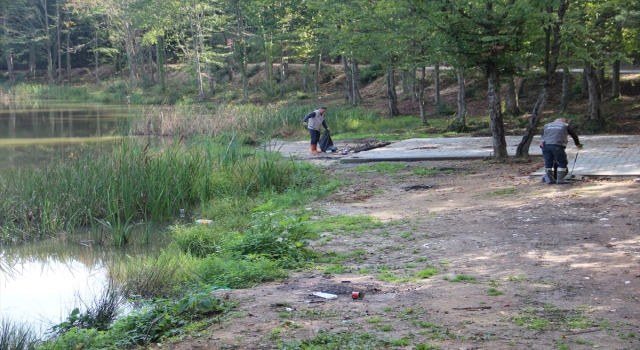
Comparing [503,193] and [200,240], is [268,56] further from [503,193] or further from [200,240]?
[200,240]

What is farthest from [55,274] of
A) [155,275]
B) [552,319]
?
[552,319]

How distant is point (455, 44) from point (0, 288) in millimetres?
10345

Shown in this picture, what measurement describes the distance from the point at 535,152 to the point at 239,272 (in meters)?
11.5

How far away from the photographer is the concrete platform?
14.0 metres

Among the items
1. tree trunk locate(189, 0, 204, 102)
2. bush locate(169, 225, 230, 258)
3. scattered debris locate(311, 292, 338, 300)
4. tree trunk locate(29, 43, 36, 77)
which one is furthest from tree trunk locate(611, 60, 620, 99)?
tree trunk locate(29, 43, 36, 77)

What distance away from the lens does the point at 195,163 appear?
50.3 feet

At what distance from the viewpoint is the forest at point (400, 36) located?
48.6 feet

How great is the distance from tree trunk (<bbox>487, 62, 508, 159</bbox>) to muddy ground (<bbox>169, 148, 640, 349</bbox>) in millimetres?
2981

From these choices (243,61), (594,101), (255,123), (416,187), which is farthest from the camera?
(243,61)

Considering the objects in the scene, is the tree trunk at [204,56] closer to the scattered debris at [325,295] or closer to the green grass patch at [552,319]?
the scattered debris at [325,295]

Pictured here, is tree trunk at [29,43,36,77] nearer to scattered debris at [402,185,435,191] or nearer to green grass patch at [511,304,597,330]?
scattered debris at [402,185,435,191]

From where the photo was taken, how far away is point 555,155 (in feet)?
42.1

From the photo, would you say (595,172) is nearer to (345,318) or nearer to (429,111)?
(345,318)

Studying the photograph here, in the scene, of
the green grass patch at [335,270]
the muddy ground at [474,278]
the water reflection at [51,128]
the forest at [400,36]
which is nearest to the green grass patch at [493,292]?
the muddy ground at [474,278]
